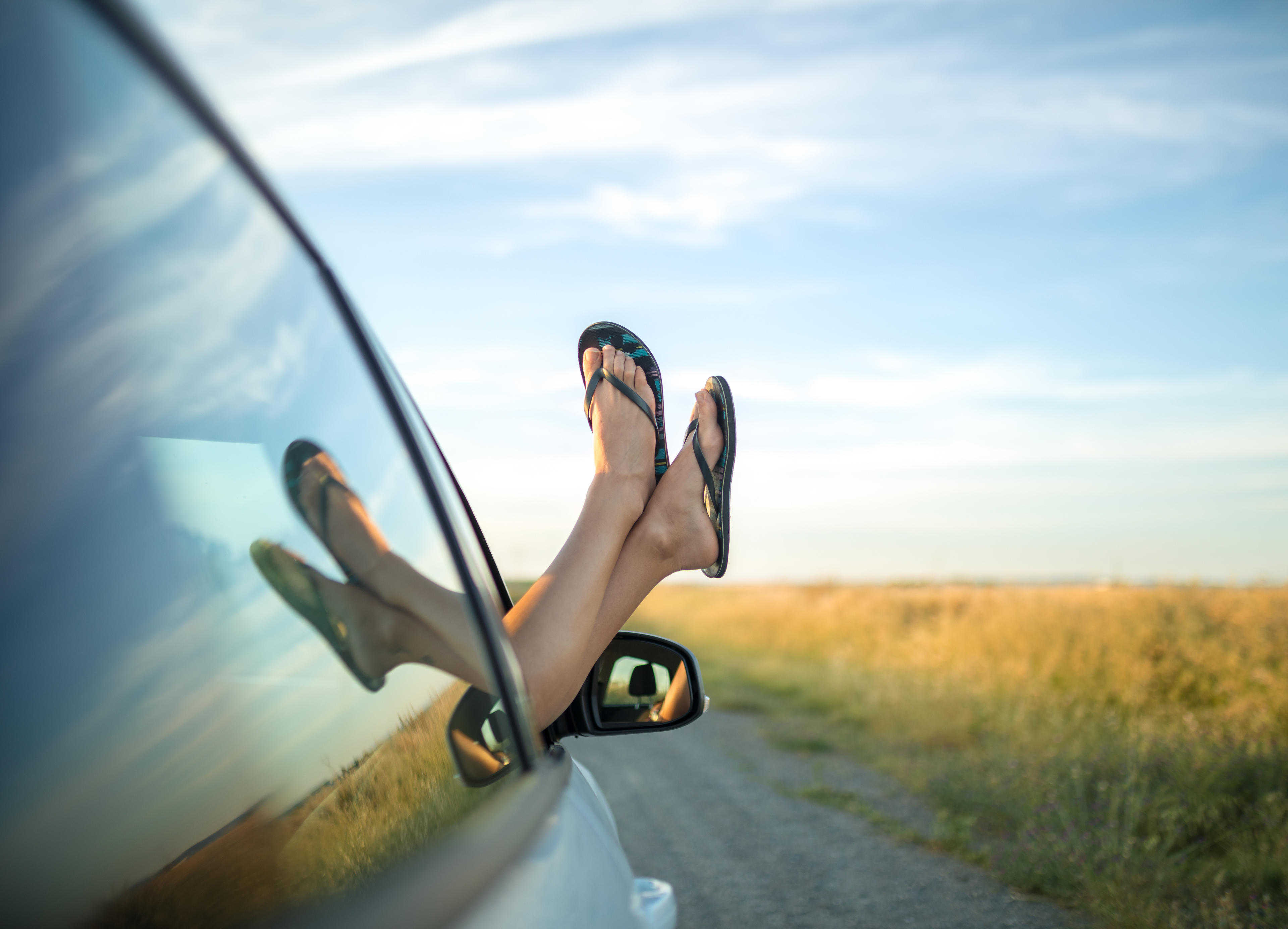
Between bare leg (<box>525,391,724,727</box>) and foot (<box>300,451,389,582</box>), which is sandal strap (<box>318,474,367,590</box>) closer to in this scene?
foot (<box>300,451,389,582</box>)

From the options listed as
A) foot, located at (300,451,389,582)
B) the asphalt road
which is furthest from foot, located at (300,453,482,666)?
the asphalt road

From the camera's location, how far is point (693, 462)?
230cm

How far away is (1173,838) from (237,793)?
4124 millimetres

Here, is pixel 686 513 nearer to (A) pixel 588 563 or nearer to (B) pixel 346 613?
(A) pixel 588 563

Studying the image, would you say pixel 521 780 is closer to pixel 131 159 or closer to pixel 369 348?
pixel 369 348

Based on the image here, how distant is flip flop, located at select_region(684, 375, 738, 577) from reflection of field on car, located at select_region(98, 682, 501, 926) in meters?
1.33

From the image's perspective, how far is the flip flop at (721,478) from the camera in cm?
221

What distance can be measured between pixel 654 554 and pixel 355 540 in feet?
3.75

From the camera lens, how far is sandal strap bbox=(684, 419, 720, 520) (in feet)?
7.30

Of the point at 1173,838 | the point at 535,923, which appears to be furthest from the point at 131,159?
the point at 1173,838

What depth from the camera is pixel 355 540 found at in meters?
0.87

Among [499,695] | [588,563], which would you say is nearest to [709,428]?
[588,563]

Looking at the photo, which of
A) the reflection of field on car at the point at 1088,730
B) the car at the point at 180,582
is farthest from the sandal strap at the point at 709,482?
the reflection of field on car at the point at 1088,730

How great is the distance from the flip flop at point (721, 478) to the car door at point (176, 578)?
4.46 feet
